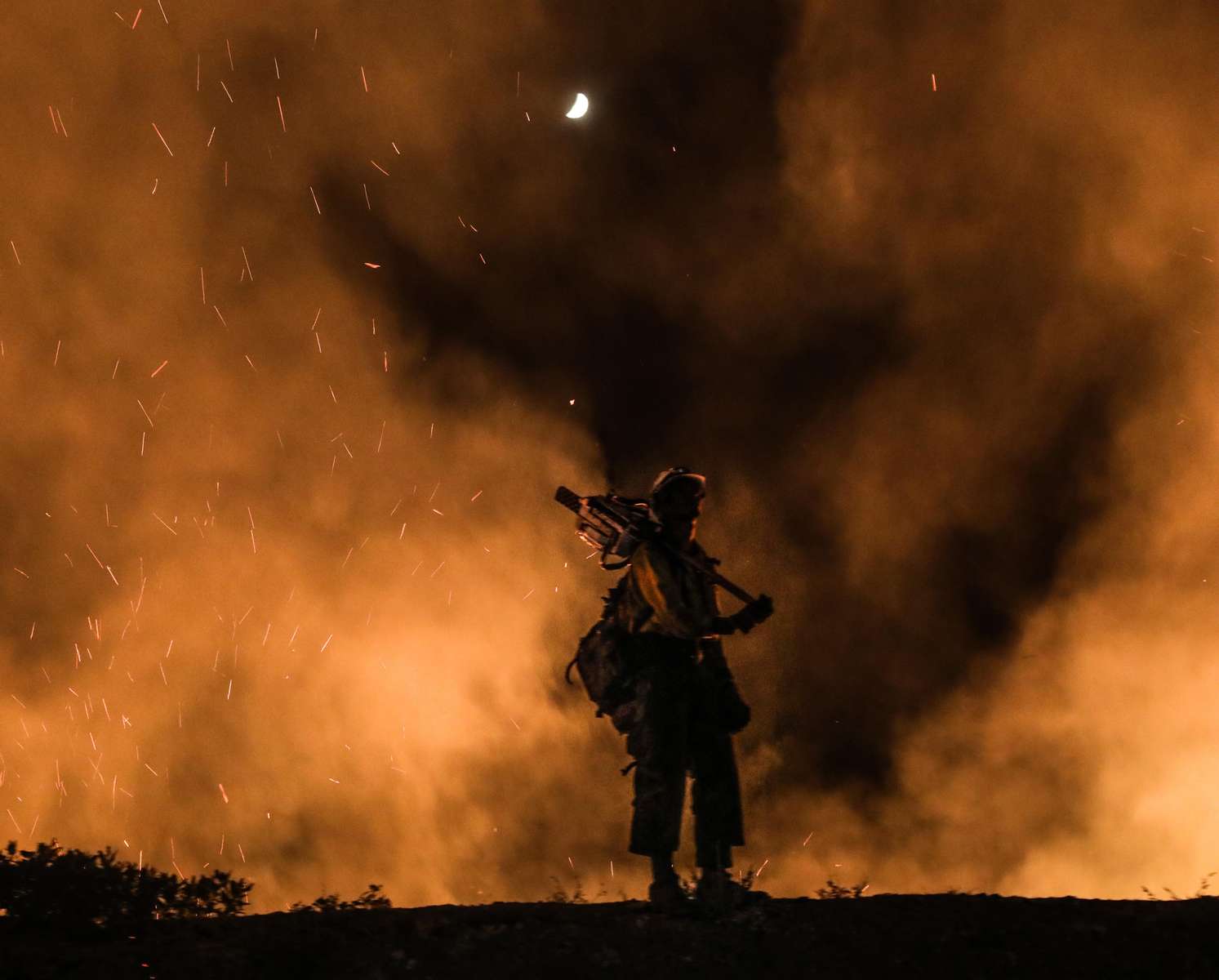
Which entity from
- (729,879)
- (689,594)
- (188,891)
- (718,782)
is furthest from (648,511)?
(188,891)

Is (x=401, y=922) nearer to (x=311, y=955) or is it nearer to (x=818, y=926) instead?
(x=311, y=955)

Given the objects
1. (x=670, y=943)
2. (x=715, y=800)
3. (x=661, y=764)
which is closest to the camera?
(x=670, y=943)

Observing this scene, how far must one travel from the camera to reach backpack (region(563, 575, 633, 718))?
7.52 m

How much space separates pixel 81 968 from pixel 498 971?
213 centimetres

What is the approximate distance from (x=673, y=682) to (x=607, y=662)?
499mm

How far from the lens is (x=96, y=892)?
716 centimetres

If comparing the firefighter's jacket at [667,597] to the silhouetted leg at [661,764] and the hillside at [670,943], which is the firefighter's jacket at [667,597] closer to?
the silhouetted leg at [661,764]

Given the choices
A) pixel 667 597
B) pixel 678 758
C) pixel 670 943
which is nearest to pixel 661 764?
pixel 678 758

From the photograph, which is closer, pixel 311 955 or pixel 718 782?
pixel 311 955

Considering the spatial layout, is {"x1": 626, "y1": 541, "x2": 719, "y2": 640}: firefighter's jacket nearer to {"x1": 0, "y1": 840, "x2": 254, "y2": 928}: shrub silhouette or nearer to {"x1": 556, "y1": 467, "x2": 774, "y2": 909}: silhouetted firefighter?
{"x1": 556, "y1": 467, "x2": 774, "y2": 909}: silhouetted firefighter

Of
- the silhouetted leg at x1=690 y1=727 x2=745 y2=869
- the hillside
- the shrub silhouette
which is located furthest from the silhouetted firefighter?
the shrub silhouette

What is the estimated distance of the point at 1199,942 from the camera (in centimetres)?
600

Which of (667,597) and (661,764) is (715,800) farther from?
(667,597)

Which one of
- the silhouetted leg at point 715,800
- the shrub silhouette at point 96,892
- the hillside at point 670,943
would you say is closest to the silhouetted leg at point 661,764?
the silhouetted leg at point 715,800
